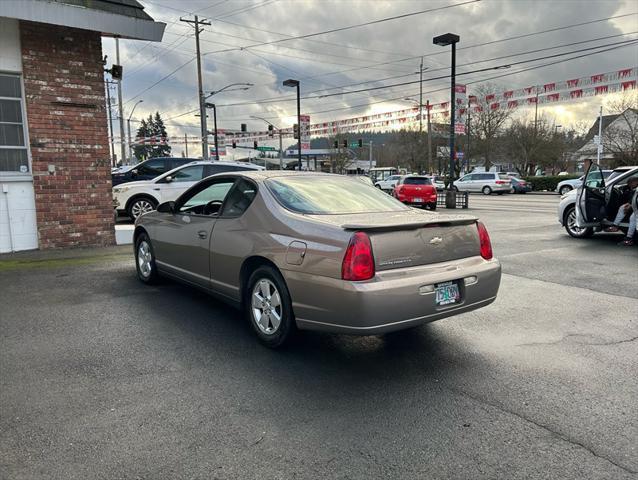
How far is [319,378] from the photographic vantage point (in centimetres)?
367

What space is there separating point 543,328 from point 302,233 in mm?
2684

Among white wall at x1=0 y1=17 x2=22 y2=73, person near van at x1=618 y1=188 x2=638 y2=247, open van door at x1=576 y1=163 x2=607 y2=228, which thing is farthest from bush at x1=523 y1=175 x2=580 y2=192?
white wall at x1=0 y1=17 x2=22 y2=73

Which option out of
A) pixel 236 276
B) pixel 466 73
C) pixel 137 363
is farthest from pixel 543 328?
pixel 466 73

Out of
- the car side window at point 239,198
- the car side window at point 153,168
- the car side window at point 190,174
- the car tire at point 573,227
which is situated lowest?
the car tire at point 573,227

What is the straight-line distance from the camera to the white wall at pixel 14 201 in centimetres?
856

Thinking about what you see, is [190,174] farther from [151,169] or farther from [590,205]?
[590,205]

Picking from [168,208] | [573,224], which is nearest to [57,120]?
[168,208]

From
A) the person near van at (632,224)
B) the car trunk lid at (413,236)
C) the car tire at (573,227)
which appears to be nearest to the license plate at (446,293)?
the car trunk lid at (413,236)

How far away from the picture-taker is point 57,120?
29.7 ft

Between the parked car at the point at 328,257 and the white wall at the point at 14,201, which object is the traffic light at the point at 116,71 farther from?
the parked car at the point at 328,257

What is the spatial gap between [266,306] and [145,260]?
3026mm

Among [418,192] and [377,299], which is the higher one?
[418,192]

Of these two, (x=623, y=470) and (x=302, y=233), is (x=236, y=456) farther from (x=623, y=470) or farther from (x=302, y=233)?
(x=623, y=470)

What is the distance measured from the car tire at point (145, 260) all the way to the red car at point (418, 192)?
14547mm
